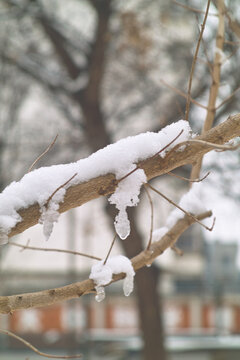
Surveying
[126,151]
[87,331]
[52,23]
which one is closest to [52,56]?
[52,23]

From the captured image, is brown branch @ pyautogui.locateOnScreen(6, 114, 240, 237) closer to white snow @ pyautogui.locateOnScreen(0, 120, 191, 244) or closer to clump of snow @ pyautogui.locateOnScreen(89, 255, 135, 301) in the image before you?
white snow @ pyautogui.locateOnScreen(0, 120, 191, 244)

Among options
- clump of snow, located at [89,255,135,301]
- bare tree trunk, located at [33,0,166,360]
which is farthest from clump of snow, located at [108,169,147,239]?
bare tree trunk, located at [33,0,166,360]

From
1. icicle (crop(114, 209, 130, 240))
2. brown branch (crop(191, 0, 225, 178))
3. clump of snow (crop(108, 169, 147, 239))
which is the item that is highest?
brown branch (crop(191, 0, 225, 178))

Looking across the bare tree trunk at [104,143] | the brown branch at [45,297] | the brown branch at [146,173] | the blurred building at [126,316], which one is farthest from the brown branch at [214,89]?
the blurred building at [126,316]

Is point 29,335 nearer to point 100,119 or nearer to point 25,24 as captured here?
point 100,119

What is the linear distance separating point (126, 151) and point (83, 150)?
26.9 feet

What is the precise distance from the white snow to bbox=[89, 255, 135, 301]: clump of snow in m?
0.26

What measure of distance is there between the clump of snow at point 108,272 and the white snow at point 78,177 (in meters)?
0.26

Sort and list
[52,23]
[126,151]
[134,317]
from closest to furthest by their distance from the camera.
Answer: [126,151] < [52,23] < [134,317]

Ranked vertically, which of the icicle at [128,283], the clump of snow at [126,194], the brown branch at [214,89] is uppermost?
the brown branch at [214,89]

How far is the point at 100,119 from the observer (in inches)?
320

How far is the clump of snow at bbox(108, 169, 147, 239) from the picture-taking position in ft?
5.61

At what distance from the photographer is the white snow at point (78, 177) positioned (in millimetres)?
1684

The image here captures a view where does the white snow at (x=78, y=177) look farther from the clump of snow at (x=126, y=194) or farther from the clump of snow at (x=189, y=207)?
the clump of snow at (x=189, y=207)
